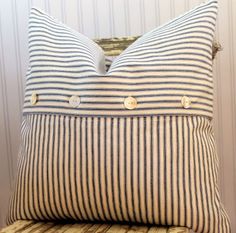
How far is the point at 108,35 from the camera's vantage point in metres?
1.19

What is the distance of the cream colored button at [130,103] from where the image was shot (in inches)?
29.2

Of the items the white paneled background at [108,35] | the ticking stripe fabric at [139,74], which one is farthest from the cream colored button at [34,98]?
the white paneled background at [108,35]

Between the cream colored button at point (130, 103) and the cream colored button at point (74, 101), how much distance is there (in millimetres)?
89

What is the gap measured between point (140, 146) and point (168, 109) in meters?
0.08

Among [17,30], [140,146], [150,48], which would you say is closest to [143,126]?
[140,146]

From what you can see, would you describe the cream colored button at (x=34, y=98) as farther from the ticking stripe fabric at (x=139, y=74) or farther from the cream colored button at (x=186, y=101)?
the cream colored button at (x=186, y=101)

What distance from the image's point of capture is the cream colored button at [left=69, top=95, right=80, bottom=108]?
2.51 ft

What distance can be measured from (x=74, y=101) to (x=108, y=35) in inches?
18.4

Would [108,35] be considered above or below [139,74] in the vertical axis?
above

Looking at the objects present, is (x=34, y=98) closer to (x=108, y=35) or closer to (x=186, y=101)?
(x=186, y=101)

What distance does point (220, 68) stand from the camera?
115 centimetres

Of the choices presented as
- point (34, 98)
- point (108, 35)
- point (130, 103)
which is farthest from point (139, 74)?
point (108, 35)

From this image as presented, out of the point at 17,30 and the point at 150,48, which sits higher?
the point at 17,30

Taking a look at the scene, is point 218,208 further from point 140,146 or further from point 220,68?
point 220,68
